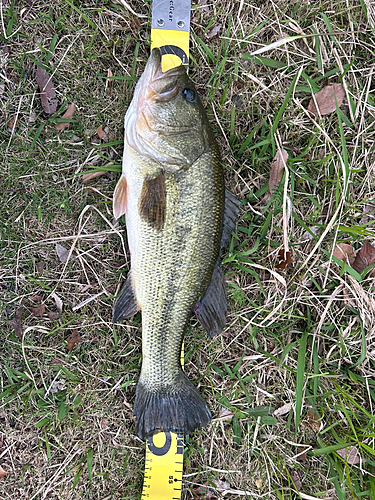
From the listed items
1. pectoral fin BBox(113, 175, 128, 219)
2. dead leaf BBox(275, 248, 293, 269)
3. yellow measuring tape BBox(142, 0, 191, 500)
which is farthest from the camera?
dead leaf BBox(275, 248, 293, 269)

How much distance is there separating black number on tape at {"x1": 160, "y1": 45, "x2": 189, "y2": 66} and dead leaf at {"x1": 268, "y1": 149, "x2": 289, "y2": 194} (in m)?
1.03

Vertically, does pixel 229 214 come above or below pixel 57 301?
above

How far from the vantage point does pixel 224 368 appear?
9.29 feet

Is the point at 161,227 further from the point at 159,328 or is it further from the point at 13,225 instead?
the point at 13,225

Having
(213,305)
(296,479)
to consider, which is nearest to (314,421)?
(296,479)

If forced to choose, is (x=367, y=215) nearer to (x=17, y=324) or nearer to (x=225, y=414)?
(x=225, y=414)

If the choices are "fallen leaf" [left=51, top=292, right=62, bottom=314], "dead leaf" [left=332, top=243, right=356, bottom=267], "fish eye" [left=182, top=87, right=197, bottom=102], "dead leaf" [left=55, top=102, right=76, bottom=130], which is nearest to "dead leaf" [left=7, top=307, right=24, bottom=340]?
"fallen leaf" [left=51, top=292, right=62, bottom=314]

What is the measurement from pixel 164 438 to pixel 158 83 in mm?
2631

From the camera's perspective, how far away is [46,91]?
8.88 feet

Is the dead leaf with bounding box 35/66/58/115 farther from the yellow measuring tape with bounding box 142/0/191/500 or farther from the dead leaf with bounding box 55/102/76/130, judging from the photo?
the yellow measuring tape with bounding box 142/0/191/500

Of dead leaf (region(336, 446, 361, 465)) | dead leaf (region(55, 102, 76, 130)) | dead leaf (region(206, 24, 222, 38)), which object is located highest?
dead leaf (region(206, 24, 222, 38))

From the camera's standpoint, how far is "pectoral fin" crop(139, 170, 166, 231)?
88.9 inches

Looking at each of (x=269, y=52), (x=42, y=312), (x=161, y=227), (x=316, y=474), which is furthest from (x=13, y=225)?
(x=316, y=474)

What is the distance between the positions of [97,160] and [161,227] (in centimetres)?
93
